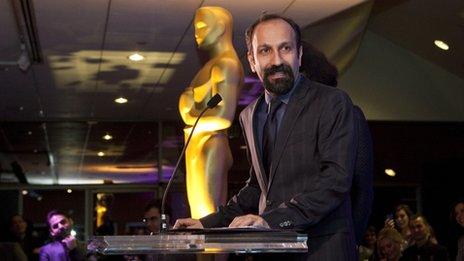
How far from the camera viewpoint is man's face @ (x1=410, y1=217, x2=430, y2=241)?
640 centimetres

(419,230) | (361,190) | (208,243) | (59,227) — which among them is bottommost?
(208,243)

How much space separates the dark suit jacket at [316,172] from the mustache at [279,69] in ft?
0.20

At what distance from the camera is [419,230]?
6410 millimetres

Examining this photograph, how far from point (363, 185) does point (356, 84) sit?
358 inches

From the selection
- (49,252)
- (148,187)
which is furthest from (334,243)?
(148,187)

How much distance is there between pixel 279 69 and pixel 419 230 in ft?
15.0

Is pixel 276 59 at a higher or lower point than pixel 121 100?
lower

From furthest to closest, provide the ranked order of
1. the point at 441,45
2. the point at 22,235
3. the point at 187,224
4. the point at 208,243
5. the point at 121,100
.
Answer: the point at 121,100 → the point at 441,45 → the point at 22,235 → the point at 187,224 → the point at 208,243

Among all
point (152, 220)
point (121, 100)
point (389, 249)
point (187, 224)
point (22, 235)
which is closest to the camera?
point (187, 224)

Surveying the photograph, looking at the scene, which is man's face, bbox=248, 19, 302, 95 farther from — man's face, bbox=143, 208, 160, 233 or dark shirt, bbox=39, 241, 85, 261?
dark shirt, bbox=39, 241, 85, 261

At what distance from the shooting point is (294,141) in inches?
80.9

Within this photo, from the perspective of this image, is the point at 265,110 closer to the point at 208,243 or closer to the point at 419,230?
the point at 208,243

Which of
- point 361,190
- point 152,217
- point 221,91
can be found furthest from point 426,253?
point 361,190

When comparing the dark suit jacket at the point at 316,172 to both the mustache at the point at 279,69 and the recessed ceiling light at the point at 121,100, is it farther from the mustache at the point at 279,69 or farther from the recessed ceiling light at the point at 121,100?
the recessed ceiling light at the point at 121,100
